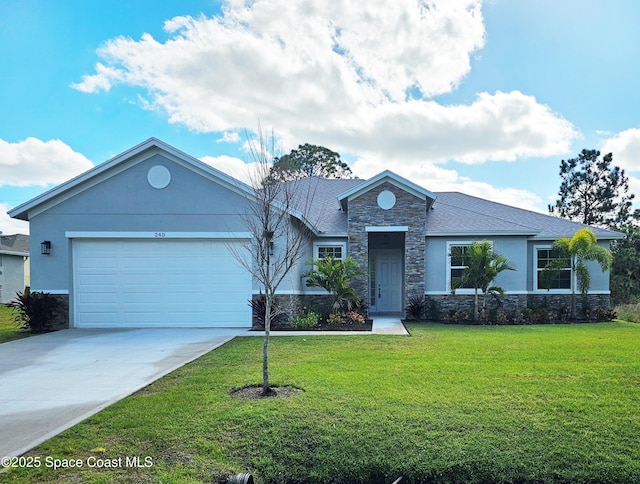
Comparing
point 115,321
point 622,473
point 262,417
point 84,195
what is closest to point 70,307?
point 115,321

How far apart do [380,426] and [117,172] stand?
11570 millimetres

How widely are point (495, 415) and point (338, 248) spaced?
36.5ft

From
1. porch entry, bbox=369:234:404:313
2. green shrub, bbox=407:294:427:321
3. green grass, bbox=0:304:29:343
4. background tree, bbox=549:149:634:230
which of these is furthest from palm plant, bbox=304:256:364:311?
background tree, bbox=549:149:634:230

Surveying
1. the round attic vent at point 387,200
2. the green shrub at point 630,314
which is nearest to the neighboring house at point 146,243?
the round attic vent at point 387,200

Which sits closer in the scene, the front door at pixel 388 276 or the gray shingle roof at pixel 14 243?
the front door at pixel 388 276

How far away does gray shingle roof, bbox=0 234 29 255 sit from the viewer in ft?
85.4

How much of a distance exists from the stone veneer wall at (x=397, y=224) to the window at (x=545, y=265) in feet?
15.7

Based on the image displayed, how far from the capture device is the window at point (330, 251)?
1562 centimetres

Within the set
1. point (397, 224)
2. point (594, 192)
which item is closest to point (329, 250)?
point (397, 224)

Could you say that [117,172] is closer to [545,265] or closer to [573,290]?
[545,265]

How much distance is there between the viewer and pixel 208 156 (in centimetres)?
1381

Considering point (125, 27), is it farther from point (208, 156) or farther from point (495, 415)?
point (495, 415)

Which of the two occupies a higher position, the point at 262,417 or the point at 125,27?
the point at 125,27

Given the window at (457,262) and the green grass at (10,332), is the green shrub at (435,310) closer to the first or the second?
the window at (457,262)
